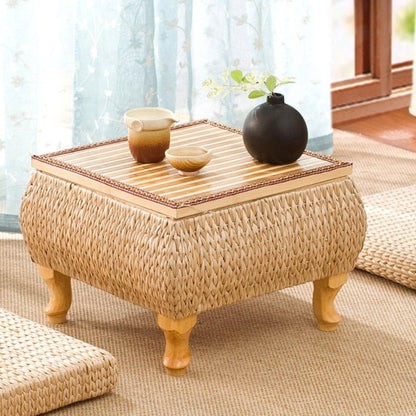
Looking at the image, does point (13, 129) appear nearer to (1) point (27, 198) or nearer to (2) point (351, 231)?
(1) point (27, 198)

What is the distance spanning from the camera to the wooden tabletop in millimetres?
1964

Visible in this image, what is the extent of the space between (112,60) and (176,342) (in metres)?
1.21

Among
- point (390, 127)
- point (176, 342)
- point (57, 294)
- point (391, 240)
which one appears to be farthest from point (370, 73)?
point (176, 342)

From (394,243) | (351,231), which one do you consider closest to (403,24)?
(394,243)

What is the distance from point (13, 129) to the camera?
2867 mm

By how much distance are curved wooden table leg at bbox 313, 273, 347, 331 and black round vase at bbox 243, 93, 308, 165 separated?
0.91ft

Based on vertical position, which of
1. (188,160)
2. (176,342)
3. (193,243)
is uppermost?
(188,160)

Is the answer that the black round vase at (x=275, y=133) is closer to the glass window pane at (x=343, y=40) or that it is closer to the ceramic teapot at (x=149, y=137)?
the ceramic teapot at (x=149, y=137)

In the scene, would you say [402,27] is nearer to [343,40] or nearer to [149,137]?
[343,40]

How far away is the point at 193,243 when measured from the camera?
193cm

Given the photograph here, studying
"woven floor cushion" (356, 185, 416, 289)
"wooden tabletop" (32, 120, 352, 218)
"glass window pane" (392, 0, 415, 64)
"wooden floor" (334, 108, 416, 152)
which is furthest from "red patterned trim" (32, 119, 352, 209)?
"glass window pane" (392, 0, 415, 64)

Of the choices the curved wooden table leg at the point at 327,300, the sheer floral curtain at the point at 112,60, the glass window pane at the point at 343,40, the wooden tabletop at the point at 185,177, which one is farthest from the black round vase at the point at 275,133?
the glass window pane at the point at 343,40

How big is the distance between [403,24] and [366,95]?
37 centimetres

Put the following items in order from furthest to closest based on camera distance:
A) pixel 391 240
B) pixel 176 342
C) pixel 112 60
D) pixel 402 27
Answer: pixel 402 27 < pixel 112 60 < pixel 391 240 < pixel 176 342
